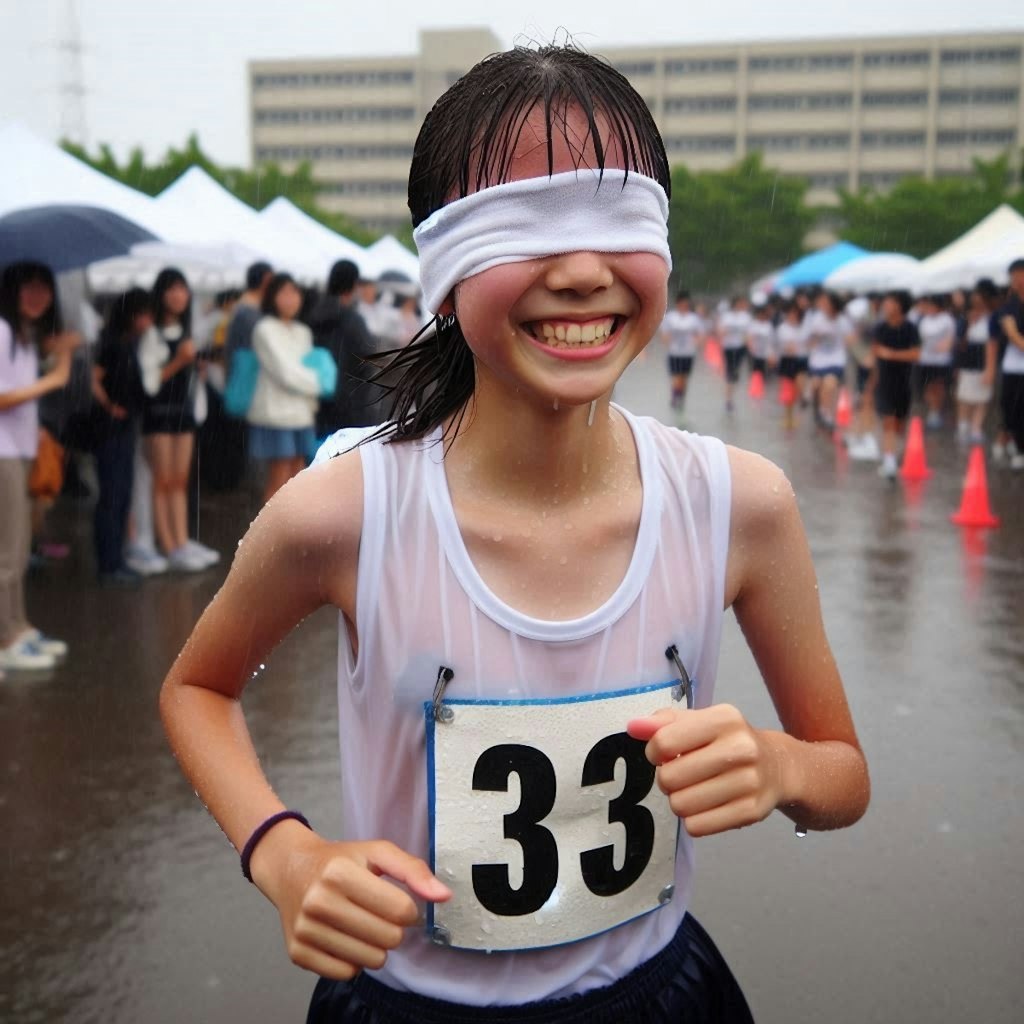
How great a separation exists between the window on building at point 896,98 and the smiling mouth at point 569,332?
Result: 10003 cm

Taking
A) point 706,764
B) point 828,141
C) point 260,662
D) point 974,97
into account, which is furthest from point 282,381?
point 974,97

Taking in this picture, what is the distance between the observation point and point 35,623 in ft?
24.3

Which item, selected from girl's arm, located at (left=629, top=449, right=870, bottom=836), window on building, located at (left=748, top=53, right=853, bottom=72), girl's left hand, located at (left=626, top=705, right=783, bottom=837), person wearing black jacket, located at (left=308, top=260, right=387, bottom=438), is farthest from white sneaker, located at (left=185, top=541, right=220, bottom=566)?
window on building, located at (left=748, top=53, right=853, bottom=72)

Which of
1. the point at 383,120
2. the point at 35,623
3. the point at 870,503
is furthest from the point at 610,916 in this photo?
the point at 383,120

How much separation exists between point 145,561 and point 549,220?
770 centimetres

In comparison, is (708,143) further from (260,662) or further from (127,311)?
(260,662)

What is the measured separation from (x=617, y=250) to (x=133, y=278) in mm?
10847

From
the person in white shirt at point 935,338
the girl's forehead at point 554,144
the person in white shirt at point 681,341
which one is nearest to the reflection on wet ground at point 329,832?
the girl's forehead at point 554,144

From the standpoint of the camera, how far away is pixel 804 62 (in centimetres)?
9625

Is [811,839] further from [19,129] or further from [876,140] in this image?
[876,140]

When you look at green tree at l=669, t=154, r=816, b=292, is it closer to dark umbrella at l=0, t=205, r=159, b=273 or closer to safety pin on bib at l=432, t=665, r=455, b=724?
dark umbrella at l=0, t=205, r=159, b=273

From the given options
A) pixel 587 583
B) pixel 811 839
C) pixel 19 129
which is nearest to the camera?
pixel 587 583

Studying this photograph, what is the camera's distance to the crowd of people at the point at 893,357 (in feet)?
43.9

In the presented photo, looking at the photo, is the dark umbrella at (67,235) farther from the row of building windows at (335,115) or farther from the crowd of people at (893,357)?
the row of building windows at (335,115)
